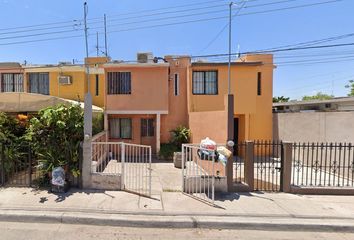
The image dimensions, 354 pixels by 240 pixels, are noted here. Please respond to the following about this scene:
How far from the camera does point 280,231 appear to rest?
515 centimetres

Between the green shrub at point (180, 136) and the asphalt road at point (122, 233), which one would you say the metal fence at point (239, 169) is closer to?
the asphalt road at point (122, 233)

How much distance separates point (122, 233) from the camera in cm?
493

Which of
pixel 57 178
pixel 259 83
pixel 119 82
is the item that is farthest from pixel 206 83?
pixel 57 178

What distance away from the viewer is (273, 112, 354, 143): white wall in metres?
9.70

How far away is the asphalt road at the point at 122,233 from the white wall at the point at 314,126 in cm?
601

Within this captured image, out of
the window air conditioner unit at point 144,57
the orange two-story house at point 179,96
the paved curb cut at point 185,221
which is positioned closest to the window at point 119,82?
the orange two-story house at point 179,96

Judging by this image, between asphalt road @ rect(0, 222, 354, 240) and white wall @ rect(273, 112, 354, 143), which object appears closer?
asphalt road @ rect(0, 222, 354, 240)

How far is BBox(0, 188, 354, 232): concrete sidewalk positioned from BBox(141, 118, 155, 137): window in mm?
7579

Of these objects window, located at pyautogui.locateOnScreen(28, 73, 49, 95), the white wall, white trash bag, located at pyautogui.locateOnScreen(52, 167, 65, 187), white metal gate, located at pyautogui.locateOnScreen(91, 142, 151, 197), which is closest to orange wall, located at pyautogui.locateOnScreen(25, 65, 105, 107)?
window, located at pyautogui.locateOnScreen(28, 73, 49, 95)

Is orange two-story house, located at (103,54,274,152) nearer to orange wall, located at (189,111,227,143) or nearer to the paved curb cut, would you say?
orange wall, located at (189,111,227,143)

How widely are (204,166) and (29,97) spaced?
755cm

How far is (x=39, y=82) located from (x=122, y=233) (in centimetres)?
1528

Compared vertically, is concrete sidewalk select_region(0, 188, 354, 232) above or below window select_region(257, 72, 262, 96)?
below

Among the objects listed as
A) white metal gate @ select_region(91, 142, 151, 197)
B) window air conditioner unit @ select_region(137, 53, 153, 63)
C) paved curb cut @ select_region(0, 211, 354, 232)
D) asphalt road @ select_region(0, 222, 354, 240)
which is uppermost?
window air conditioner unit @ select_region(137, 53, 153, 63)
